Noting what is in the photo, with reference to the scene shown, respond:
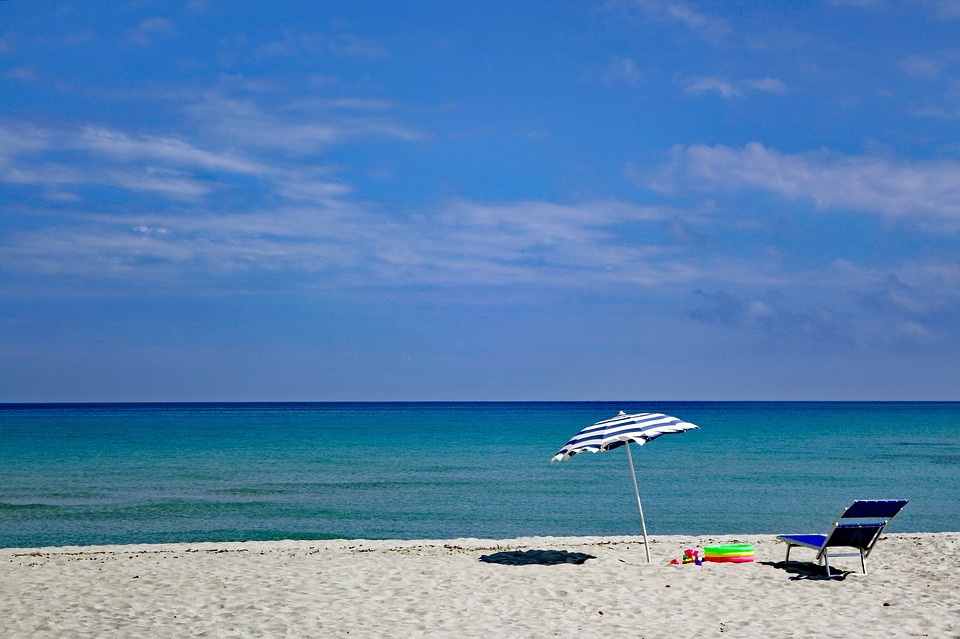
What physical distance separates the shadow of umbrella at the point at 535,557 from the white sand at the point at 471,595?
89 mm

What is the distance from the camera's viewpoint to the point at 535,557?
42.0 feet

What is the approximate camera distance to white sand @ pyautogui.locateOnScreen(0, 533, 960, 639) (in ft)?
28.4

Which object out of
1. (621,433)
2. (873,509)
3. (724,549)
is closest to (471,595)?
(621,433)

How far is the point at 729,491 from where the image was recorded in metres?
27.5

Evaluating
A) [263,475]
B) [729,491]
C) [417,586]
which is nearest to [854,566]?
[417,586]

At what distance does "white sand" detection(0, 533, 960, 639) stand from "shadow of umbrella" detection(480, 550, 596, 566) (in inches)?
3.5

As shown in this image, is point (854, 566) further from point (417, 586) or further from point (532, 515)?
point (532, 515)

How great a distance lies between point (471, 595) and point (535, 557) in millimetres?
2781

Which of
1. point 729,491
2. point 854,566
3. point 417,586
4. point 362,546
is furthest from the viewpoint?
point 729,491

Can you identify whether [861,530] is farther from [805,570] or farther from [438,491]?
[438,491]

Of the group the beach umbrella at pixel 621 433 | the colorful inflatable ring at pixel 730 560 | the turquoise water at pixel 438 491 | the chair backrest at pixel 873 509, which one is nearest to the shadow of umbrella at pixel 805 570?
the colorful inflatable ring at pixel 730 560

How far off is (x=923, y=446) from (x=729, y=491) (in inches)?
1281

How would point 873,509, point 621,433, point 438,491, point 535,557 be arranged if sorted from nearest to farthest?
point 873,509, point 621,433, point 535,557, point 438,491

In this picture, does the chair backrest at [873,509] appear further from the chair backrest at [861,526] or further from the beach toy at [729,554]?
the beach toy at [729,554]
